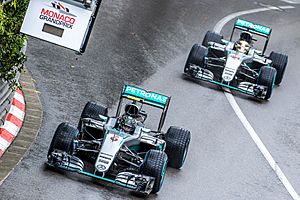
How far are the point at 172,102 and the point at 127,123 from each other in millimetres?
4653

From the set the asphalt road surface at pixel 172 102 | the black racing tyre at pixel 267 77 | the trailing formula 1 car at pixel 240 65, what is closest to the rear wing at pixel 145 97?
the asphalt road surface at pixel 172 102

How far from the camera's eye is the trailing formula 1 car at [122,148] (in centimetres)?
1634

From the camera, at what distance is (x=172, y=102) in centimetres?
2192

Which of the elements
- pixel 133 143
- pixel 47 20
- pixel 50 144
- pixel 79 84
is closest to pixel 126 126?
pixel 133 143

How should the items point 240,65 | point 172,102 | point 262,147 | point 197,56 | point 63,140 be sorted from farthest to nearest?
point 197,56, point 240,65, point 172,102, point 262,147, point 63,140

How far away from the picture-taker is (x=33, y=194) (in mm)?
15719

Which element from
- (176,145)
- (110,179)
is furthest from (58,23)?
(176,145)

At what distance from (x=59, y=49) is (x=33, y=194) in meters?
8.45

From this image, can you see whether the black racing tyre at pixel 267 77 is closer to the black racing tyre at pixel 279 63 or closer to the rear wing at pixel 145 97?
the black racing tyre at pixel 279 63

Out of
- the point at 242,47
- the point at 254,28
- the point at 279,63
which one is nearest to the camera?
the point at 242,47

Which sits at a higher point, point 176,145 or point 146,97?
point 146,97

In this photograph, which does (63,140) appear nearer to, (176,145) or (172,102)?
(176,145)

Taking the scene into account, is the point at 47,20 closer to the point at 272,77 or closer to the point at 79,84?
the point at 79,84

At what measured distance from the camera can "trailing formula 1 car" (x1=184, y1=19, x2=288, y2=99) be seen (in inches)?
896
